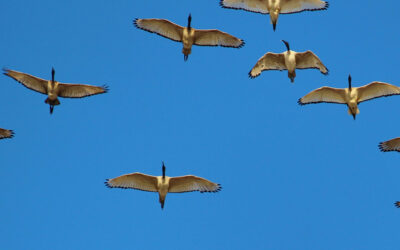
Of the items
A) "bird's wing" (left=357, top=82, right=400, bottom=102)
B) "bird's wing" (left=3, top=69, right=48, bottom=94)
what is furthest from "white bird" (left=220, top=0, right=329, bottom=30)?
"bird's wing" (left=3, top=69, right=48, bottom=94)

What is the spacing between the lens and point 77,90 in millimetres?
29938

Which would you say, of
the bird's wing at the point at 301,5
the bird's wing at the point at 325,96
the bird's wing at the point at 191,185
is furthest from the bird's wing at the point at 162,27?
the bird's wing at the point at 325,96

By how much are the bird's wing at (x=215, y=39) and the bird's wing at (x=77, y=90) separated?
3.68m

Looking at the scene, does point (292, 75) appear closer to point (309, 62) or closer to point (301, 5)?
point (309, 62)

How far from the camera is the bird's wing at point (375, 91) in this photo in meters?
29.8

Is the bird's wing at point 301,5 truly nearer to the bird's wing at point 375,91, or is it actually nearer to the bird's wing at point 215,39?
the bird's wing at point 215,39

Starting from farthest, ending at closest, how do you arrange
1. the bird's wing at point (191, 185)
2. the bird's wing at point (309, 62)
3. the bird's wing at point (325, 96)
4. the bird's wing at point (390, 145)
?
the bird's wing at point (390, 145) < the bird's wing at point (325, 96) < the bird's wing at point (309, 62) < the bird's wing at point (191, 185)

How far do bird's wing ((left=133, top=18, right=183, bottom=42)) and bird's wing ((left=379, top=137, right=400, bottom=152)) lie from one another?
8.17 metres

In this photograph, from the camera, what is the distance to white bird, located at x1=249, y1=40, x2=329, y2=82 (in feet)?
98.8

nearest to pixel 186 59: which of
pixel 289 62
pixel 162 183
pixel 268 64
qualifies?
pixel 268 64

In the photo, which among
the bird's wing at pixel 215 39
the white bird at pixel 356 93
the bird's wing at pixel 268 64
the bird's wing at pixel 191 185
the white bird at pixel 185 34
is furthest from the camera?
the bird's wing at pixel 268 64

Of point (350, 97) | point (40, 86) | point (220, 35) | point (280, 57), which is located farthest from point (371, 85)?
point (40, 86)

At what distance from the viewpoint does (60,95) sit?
29.9m

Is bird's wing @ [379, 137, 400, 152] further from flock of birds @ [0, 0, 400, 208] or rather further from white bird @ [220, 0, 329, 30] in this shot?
white bird @ [220, 0, 329, 30]
